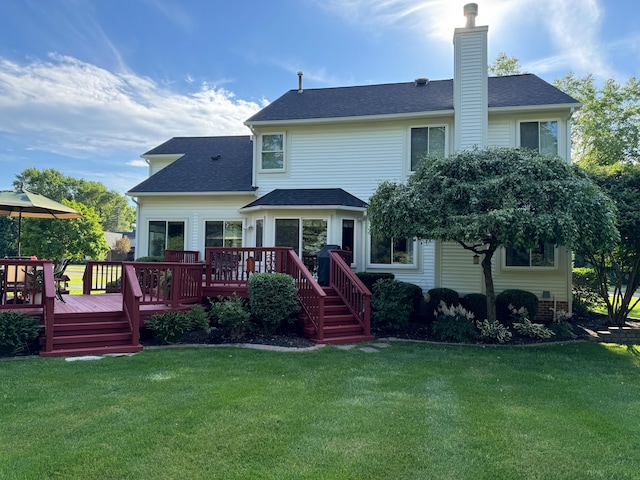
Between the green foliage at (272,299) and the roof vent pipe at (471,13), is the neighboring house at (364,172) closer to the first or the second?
the roof vent pipe at (471,13)

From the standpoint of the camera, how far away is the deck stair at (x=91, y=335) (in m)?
6.54

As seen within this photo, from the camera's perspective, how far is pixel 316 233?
452 inches

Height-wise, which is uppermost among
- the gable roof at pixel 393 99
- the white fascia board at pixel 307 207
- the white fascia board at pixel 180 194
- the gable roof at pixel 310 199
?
the gable roof at pixel 393 99

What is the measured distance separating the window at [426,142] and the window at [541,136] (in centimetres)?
223

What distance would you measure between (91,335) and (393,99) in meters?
10.6

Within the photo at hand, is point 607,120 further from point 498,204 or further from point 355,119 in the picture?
point 498,204

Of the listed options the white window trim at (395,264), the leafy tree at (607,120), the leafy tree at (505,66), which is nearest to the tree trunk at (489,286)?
the white window trim at (395,264)

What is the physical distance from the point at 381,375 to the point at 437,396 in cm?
107

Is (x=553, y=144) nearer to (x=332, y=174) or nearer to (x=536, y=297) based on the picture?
(x=536, y=297)

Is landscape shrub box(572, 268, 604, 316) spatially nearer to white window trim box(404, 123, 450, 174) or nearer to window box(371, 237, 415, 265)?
window box(371, 237, 415, 265)

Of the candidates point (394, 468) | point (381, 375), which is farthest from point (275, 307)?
point (394, 468)

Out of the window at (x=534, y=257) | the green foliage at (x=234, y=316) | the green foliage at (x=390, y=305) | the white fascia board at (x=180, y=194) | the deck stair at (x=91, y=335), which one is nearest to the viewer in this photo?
the deck stair at (x=91, y=335)

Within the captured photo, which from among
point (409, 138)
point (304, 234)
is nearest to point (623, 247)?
point (409, 138)

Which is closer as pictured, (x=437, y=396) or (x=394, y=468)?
(x=394, y=468)
